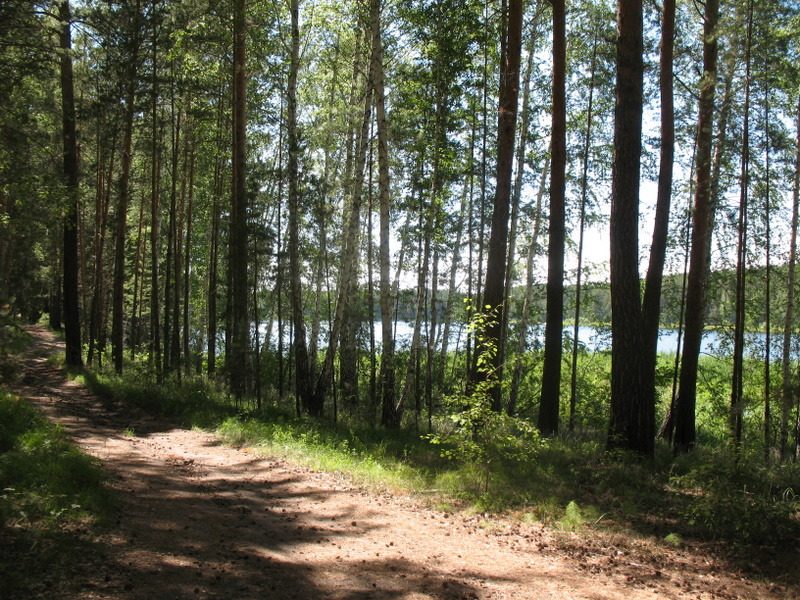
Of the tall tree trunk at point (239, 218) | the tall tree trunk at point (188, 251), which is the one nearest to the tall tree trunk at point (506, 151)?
the tall tree trunk at point (239, 218)

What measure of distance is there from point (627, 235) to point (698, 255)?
4.99 meters

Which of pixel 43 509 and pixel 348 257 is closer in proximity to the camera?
pixel 43 509

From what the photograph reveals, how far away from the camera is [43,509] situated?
14.3 feet

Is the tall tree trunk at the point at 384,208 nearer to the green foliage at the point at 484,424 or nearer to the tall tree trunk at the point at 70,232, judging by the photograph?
the green foliage at the point at 484,424

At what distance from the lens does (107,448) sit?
26.7ft

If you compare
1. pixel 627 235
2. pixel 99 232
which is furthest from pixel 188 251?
pixel 627 235

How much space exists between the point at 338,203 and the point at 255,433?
1254 cm

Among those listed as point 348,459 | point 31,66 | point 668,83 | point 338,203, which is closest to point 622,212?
point 668,83

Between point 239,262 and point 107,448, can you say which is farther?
point 239,262

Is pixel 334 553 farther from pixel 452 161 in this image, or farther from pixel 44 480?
pixel 452 161

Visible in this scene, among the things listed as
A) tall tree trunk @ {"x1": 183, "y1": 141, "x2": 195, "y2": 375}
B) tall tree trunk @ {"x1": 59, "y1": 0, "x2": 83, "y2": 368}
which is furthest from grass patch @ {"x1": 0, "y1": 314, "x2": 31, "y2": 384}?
tall tree trunk @ {"x1": 183, "y1": 141, "x2": 195, "y2": 375}

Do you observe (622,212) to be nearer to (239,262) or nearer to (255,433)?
(255,433)

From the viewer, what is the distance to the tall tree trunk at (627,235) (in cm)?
836

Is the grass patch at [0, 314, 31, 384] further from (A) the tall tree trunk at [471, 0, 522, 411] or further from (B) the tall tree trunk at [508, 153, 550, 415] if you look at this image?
(B) the tall tree trunk at [508, 153, 550, 415]
